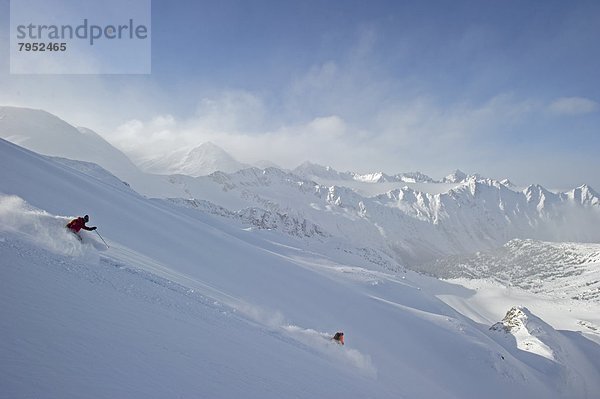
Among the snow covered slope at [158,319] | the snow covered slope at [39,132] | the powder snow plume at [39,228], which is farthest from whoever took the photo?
the snow covered slope at [39,132]

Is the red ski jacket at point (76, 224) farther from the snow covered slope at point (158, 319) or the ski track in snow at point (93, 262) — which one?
the snow covered slope at point (158, 319)

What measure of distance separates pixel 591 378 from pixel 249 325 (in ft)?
242

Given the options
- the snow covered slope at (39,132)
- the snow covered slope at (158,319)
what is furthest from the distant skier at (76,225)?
the snow covered slope at (39,132)

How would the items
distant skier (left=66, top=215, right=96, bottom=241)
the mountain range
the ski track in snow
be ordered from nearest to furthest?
the mountain range
the ski track in snow
distant skier (left=66, top=215, right=96, bottom=241)

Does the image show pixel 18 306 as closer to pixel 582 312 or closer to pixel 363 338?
pixel 363 338

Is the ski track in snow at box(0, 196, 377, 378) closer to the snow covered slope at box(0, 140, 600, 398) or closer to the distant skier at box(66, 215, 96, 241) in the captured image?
the snow covered slope at box(0, 140, 600, 398)

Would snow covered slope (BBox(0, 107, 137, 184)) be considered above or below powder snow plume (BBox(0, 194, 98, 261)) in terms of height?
above

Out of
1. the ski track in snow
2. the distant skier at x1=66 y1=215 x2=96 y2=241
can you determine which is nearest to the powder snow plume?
the ski track in snow

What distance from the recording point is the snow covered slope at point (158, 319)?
5.99m

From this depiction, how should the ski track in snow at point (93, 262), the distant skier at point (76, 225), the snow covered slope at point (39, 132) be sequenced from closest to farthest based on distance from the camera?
the ski track in snow at point (93, 262) → the distant skier at point (76, 225) → the snow covered slope at point (39, 132)

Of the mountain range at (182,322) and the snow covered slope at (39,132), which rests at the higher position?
the snow covered slope at (39,132)

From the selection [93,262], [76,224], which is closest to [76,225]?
[76,224]

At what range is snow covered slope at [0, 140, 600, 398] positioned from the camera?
5.99m

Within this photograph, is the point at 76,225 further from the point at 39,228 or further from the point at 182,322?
the point at 182,322
